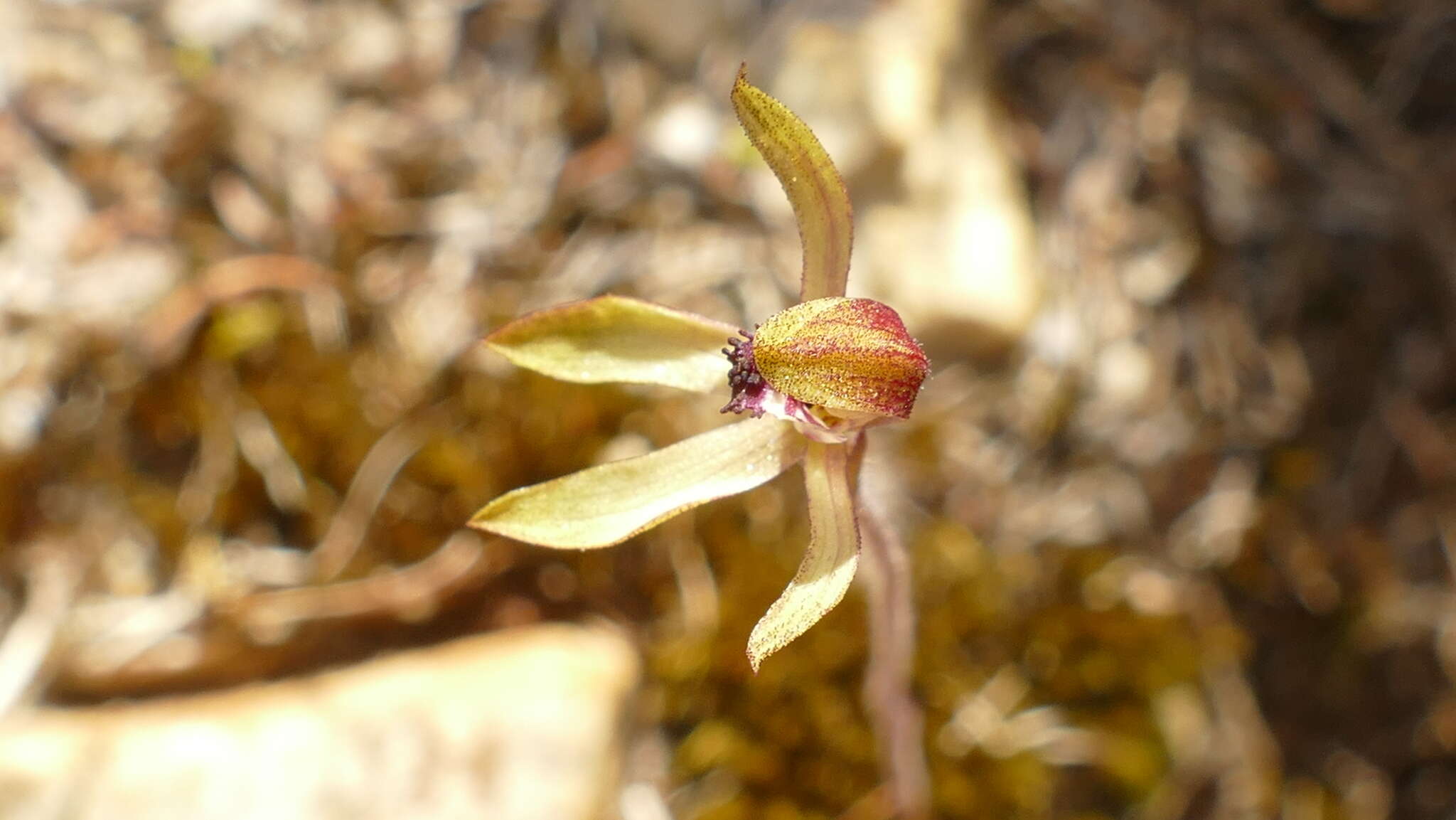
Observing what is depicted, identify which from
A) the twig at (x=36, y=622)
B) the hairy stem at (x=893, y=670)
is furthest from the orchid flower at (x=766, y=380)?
the twig at (x=36, y=622)

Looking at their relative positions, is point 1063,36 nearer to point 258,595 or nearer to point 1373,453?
point 1373,453

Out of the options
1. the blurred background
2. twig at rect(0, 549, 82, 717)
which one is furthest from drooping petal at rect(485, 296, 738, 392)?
twig at rect(0, 549, 82, 717)

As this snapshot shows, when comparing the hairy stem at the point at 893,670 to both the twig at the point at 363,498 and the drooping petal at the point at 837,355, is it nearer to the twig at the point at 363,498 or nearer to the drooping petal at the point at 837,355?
the drooping petal at the point at 837,355

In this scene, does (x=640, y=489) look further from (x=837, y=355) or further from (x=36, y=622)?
(x=36, y=622)

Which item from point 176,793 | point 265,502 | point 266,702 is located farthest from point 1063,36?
point 176,793

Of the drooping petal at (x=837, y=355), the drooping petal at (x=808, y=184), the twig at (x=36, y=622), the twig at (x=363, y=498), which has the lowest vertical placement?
the twig at (x=36, y=622)

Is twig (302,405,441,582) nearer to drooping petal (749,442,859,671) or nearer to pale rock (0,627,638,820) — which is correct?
pale rock (0,627,638,820)

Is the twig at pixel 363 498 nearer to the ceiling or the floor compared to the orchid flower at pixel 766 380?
nearer to the floor

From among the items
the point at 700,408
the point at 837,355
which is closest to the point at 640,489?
the point at 837,355
